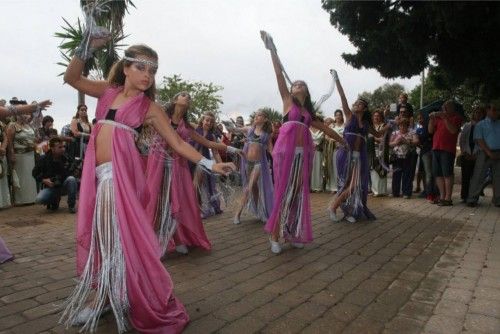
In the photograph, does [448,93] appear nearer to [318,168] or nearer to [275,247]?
[318,168]

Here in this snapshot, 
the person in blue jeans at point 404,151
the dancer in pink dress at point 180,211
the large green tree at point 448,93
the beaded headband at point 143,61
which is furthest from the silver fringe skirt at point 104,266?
the large green tree at point 448,93

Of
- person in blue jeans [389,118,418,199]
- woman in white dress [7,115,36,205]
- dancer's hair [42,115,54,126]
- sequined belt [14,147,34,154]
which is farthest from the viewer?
person in blue jeans [389,118,418,199]

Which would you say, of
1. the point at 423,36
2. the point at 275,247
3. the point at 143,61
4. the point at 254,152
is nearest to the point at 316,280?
the point at 275,247

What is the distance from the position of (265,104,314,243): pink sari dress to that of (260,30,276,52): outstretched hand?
72cm

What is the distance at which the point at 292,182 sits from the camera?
16.0 ft

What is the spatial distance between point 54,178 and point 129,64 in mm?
5859

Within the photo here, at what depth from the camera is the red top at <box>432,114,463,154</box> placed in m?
8.59

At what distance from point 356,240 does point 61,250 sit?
12.0 ft

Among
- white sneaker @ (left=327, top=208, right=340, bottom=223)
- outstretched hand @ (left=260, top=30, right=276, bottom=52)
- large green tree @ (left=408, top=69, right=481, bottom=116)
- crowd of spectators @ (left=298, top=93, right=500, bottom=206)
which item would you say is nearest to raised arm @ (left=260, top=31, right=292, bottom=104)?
outstretched hand @ (left=260, top=30, right=276, bottom=52)

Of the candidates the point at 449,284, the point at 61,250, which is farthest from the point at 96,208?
the point at 449,284

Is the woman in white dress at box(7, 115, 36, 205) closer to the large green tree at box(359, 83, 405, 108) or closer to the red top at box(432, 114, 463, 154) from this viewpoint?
the red top at box(432, 114, 463, 154)

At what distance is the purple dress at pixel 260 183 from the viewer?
6.81m

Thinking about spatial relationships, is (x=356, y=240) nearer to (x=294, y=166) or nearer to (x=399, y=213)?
(x=294, y=166)

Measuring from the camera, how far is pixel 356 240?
213 inches
